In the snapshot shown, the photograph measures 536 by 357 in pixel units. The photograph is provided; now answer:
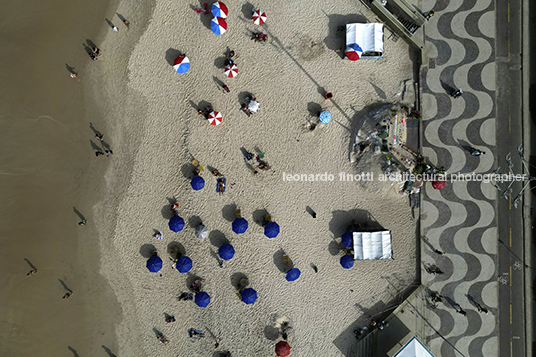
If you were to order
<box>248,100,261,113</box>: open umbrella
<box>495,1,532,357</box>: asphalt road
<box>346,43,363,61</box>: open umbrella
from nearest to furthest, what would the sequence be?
1. <box>346,43,363,61</box>: open umbrella
2. <box>248,100,261,113</box>: open umbrella
3. <box>495,1,532,357</box>: asphalt road

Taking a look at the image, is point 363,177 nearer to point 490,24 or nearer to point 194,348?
point 490,24

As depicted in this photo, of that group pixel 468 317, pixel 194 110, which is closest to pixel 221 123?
pixel 194 110

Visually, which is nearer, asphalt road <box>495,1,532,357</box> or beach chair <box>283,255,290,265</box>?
asphalt road <box>495,1,532,357</box>

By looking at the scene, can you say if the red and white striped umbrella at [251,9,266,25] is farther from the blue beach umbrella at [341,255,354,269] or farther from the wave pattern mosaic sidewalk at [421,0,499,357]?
the blue beach umbrella at [341,255,354,269]

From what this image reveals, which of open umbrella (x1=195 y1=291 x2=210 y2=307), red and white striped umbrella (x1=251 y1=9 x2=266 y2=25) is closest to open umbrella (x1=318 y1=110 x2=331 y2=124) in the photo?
red and white striped umbrella (x1=251 y1=9 x2=266 y2=25)

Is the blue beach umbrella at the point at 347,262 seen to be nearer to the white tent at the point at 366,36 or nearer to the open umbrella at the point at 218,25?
the white tent at the point at 366,36

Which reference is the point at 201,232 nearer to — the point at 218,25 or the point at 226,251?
the point at 226,251
